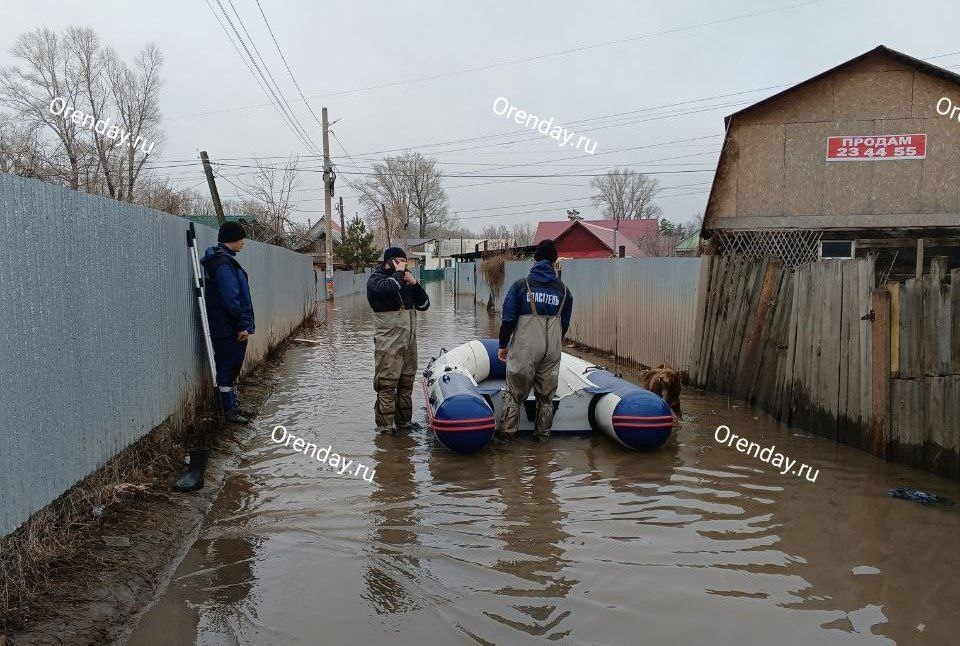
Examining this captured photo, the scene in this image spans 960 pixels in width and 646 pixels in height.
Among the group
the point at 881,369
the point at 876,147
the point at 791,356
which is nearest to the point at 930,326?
the point at 881,369

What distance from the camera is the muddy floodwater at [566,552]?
3.39 m

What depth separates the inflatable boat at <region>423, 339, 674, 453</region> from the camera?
634cm

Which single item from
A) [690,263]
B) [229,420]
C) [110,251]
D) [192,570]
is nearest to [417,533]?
[192,570]

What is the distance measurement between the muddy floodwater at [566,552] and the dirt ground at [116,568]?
0.12 m

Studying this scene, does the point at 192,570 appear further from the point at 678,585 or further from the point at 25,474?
the point at 678,585

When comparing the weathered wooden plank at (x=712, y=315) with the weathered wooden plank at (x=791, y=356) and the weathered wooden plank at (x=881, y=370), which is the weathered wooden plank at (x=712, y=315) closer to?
the weathered wooden plank at (x=791, y=356)

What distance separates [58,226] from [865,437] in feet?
20.7

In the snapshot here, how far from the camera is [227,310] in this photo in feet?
23.0

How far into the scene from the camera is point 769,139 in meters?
16.3

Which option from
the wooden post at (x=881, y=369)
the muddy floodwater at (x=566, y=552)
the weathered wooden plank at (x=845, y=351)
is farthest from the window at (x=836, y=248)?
the wooden post at (x=881, y=369)

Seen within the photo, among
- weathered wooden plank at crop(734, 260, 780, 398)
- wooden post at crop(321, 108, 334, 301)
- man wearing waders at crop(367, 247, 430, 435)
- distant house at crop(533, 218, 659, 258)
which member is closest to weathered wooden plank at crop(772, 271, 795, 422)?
weathered wooden plank at crop(734, 260, 780, 398)

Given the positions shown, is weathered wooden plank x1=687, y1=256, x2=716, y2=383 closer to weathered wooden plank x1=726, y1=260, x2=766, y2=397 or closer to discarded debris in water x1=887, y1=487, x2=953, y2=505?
weathered wooden plank x1=726, y1=260, x2=766, y2=397

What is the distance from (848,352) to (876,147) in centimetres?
1189

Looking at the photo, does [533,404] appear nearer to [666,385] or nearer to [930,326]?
[666,385]
